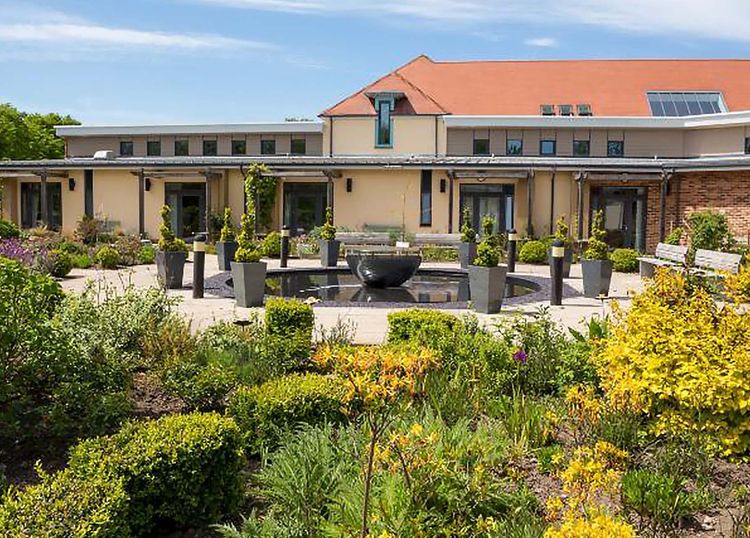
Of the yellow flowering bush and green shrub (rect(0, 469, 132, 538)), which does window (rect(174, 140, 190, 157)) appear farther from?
green shrub (rect(0, 469, 132, 538))

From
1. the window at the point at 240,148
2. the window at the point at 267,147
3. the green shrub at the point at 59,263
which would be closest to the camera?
the green shrub at the point at 59,263

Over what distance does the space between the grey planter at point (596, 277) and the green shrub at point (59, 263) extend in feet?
37.5

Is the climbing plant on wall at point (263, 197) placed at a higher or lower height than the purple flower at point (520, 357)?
higher

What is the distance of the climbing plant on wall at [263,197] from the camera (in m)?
26.9

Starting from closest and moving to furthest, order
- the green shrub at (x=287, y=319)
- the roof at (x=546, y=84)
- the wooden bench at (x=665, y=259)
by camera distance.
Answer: the green shrub at (x=287, y=319)
the wooden bench at (x=665, y=259)
the roof at (x=546, y=84)

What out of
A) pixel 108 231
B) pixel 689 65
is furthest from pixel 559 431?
pixel 689 65

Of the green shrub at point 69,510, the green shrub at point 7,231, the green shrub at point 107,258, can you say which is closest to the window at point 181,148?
the green shrub at point 7,231

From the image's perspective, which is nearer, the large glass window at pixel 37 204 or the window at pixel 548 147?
the window at pixel 548 147

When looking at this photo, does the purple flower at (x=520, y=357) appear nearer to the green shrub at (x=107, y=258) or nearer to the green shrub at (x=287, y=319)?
the green shrub at (x=287, y=319)

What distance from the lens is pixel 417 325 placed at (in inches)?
311

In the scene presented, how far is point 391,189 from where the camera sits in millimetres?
28031

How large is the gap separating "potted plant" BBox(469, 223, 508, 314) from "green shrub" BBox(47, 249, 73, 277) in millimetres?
9945

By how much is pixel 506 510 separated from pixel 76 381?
3.11 metres

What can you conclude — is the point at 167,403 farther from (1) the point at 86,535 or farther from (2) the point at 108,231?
(2) the point at 108,231
